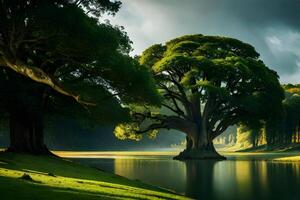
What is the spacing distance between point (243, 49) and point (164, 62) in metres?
13.8

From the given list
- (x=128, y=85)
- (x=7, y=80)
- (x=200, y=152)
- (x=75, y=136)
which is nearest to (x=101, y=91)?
(x=128, y=85)

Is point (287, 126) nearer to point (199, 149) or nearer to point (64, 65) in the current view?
point (199, 149)

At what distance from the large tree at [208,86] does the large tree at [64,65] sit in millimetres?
23682

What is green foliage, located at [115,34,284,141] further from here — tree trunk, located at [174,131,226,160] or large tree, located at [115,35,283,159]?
tree trunk, located at [174,131,226,160]

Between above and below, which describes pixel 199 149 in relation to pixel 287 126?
below

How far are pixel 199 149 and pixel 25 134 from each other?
35.0 m

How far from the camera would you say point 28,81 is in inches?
1375

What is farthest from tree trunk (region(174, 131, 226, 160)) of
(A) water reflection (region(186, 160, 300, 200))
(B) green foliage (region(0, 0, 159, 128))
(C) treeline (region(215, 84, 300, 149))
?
(A) water reflection (region(186, 160, 300, 200))

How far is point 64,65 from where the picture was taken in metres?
36.5

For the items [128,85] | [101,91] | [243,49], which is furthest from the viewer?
[243,49]

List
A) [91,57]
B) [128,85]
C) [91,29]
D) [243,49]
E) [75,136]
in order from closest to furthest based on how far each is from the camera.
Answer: [91,29]
[91,57]
[128,85]
[243,49]
[75,136]

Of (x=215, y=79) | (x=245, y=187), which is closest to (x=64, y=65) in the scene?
(x=245, y=187)

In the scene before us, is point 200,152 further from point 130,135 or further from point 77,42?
point 77,42

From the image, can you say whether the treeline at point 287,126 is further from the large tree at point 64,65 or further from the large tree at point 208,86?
the large tree at point 64,65
